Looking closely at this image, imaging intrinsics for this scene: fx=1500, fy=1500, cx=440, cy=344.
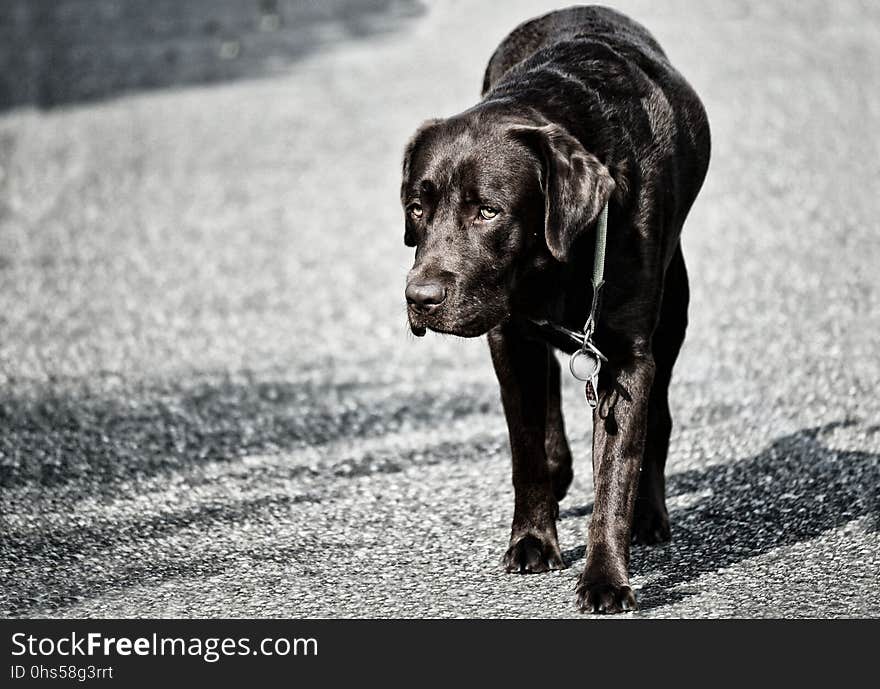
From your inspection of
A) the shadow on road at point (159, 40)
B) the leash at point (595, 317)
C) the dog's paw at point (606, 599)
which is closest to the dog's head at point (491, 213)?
the leash at point (595, 317)

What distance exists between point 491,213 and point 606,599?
1.16 m

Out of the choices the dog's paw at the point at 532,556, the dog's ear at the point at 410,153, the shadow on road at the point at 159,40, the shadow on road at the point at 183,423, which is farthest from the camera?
the shadow on road at the point at 159,40

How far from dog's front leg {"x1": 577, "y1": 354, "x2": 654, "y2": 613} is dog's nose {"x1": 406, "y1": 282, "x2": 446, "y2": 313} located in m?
0.65

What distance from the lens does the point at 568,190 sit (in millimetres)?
4328

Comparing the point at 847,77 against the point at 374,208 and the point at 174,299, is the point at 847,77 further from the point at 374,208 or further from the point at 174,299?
the point at 174,299

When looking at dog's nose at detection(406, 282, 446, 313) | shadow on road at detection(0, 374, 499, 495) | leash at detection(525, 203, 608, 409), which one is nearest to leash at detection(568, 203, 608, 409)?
leash at detection(525, 203, 608, 409)

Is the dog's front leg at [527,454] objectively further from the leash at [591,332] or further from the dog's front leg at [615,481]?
the dog's front leg at [615,481]

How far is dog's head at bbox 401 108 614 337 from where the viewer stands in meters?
4.30

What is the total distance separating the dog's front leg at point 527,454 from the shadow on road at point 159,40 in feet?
47.8

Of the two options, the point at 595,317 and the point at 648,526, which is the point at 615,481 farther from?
the point at 648,526

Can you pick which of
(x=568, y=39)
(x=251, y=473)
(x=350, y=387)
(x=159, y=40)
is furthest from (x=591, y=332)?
(x=159, y=40)

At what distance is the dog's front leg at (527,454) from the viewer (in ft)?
15.8

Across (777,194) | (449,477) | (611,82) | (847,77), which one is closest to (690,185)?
(611,82)

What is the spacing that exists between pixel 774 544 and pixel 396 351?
369 cm
